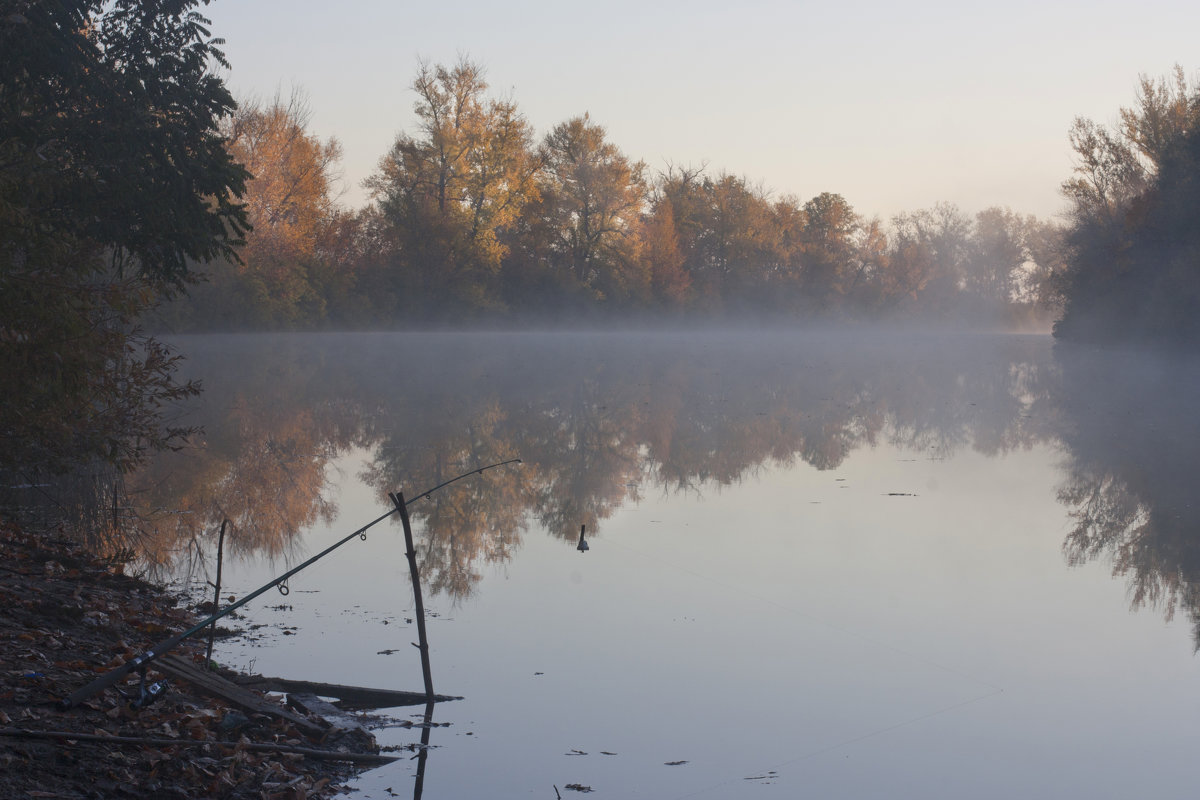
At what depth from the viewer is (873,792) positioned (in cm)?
584

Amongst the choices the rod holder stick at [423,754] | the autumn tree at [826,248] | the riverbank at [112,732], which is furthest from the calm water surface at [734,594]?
the autumn tree at [826,248]

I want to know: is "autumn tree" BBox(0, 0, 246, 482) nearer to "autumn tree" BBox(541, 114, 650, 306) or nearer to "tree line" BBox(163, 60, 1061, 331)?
"tree line" BBox(163, 60, 1061, 331)

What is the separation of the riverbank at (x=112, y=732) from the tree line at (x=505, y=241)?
4144cm

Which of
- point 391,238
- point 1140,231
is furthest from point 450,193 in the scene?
point 1140,231

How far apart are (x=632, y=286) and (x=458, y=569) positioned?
64.0 m

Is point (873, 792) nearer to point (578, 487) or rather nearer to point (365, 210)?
point (578, 487)

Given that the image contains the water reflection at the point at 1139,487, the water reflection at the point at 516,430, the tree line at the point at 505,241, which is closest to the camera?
the water reflection at the point at 1139,487

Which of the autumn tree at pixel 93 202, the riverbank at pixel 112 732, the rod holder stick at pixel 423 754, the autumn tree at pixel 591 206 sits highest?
the autumn tree at pixel 591 206

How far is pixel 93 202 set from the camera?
41.4ft

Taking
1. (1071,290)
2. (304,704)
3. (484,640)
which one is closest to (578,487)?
(484,640)

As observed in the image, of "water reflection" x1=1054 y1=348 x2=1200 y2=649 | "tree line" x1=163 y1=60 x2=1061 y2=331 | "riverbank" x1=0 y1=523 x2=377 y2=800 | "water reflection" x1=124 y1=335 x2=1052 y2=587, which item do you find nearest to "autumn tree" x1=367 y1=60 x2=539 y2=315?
"tree line" x1=163 y1=60 x2=1061 y2=331

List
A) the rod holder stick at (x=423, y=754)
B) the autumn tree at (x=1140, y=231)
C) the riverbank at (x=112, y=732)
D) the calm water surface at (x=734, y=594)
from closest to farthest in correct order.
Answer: the riverbank at (x=112, y=732)
the rod holder stick at (x=423, y=754)
the calm water surface at (x=734, y=594)
the autumn tree at (x=1140, y=231)

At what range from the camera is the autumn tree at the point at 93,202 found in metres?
9.52

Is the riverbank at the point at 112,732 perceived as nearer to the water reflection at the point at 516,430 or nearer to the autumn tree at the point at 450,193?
the water reflection at the point at 516,430
